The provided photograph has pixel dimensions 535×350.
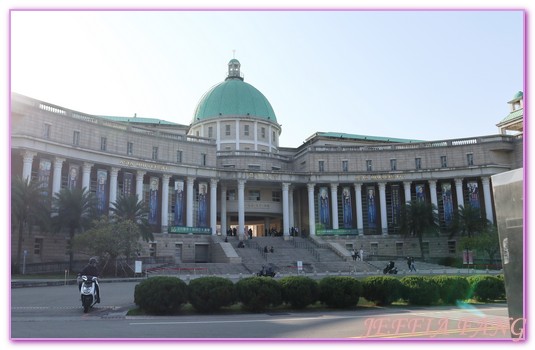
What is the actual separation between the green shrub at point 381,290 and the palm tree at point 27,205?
28184 millimetres

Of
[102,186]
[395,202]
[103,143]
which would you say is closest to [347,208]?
[395,202]

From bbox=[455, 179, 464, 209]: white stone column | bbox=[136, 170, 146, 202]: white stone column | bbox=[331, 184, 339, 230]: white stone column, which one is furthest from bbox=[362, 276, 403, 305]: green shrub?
bbox=[455, 179, 464, 209]: white stone column

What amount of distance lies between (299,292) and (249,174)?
45.6m

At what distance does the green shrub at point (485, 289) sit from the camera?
2161cm

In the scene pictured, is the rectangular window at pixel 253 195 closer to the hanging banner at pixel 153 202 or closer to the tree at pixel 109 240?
the hanging banner at pixel 153 202

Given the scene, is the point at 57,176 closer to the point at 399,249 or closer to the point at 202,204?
the point at 202,204

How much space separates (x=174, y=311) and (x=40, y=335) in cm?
582

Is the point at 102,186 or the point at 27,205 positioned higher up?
the point at 102,186

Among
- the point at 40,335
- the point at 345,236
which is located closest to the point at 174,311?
the point at 40,335

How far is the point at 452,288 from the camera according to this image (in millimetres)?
20938

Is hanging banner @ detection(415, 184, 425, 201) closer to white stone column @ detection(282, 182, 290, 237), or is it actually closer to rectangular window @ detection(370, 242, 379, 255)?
rectangular window @ detection(370, 242, 379, 255)

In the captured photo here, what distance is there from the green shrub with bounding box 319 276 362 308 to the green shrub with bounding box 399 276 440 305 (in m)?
2.60

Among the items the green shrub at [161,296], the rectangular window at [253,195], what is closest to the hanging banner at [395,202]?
the rectangular window at [253,195]

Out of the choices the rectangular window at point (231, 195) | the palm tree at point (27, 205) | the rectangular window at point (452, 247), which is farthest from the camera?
the rectangular window at point (231, 195)
